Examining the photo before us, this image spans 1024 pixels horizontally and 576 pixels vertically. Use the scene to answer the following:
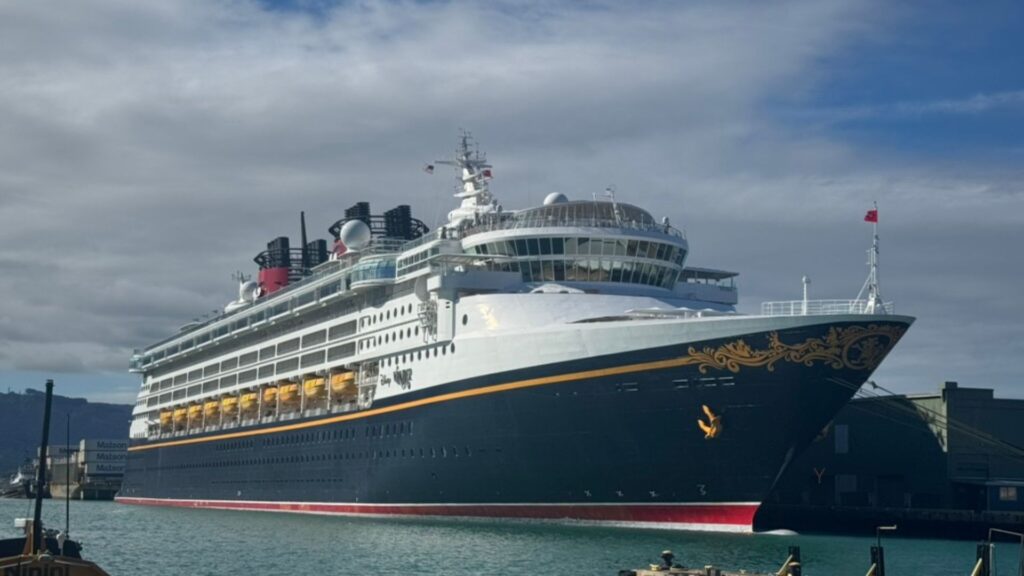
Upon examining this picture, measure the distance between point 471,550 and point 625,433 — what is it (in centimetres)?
676

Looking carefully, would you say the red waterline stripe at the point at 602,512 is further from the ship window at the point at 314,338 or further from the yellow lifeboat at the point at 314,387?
the ship window at the point at 314,338

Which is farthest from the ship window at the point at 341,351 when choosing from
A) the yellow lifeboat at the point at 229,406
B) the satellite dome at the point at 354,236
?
the yellow lifeboat at the point at 229,406

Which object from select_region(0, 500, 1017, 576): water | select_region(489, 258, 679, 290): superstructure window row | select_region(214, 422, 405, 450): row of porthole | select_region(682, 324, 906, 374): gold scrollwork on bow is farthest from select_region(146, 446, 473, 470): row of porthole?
select_region(682, 324, 906, 374): gold scrollwork on bow

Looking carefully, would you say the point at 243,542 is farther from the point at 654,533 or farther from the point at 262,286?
the point at 262,286

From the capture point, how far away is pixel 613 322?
157ft

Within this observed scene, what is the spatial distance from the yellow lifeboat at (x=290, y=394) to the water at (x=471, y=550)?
10902 millimetres

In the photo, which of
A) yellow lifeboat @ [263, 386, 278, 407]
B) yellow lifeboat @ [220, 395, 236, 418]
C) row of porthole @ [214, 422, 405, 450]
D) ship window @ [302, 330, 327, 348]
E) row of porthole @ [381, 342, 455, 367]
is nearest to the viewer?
row of porthole @ [381, 342, 455, 367]

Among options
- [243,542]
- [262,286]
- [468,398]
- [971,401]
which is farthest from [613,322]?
[262,286]

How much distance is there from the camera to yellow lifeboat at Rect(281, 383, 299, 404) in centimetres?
6994

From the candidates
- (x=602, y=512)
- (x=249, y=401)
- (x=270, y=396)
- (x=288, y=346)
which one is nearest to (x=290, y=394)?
(x=270, y=396)

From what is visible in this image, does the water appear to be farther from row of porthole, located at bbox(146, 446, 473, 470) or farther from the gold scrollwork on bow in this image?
the gold scrollwork on bow

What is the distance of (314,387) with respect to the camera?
220ft

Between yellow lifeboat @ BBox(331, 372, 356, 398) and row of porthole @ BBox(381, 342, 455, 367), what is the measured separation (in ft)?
10.8

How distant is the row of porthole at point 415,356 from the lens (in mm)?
54278
